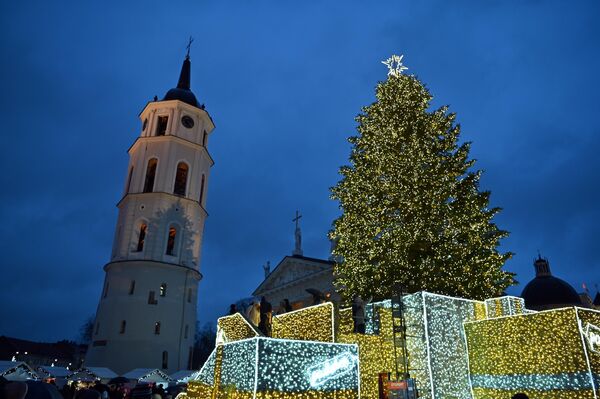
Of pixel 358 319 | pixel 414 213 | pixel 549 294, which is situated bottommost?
pixel 358 319

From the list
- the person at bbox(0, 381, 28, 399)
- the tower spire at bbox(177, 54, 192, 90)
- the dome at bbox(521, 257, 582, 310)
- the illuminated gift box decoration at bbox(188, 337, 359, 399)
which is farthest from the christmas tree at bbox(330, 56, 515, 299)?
the dome at bbox(521, 257, 582, 310)

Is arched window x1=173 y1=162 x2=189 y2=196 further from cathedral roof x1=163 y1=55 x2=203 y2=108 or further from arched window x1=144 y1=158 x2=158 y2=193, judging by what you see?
cathedral roof x1=163 y1=55 x2=203 y2=108

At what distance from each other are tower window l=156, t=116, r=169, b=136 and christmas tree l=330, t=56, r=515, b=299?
2663 centimetres

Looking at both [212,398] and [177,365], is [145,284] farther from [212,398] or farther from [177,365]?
[212,398]

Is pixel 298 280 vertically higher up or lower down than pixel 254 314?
higher up

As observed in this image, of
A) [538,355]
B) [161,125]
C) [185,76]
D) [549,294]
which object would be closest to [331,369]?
[538,355]

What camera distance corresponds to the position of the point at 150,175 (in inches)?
1471

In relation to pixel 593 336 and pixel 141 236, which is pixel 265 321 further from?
pixel 141 236

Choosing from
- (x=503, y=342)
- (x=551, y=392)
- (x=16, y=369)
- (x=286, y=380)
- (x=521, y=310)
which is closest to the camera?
(x=286, y=380)

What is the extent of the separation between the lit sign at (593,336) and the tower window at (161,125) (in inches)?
1444

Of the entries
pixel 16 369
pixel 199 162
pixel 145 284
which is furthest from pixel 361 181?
pixel 199 162

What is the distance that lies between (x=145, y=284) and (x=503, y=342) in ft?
95.5

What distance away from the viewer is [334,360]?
8344 millimetres

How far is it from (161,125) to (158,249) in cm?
1232
